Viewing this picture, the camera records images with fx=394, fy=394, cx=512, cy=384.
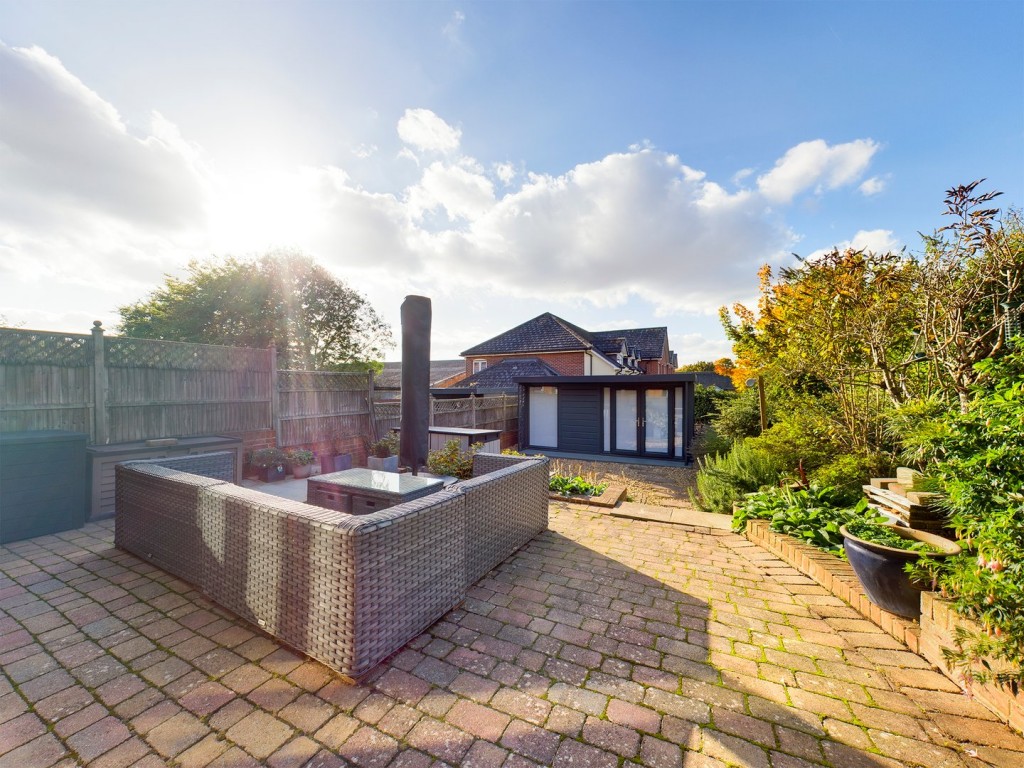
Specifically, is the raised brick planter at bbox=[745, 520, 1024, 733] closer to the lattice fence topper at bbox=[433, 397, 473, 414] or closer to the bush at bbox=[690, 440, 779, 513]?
the bush at bbox=[690, 440, 779, 513]

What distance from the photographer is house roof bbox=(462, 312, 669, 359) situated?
21.9 meters

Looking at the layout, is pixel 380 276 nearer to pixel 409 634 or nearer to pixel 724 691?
pixel 409 634

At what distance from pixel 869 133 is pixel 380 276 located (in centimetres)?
988

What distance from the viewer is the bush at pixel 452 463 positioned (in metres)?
5.17

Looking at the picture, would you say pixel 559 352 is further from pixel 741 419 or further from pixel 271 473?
pixel 271 473

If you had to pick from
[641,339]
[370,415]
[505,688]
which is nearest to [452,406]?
[370,415]

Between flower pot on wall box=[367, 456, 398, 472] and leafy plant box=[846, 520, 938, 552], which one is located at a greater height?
leafy plant box=[846, 520, 938, 552]

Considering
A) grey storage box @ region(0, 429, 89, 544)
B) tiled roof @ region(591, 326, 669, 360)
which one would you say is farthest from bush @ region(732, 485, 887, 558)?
tiled roof @ region(591, 326, 669, 360)

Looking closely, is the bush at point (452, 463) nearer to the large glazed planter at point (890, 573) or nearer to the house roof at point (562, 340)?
the large glazed planter at point (890, 573)

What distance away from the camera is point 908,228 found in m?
4.82

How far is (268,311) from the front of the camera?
13.5 meters

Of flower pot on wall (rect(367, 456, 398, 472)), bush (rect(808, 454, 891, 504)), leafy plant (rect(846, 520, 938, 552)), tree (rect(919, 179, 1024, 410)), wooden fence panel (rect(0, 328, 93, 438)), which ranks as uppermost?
tree (rect(919, 179, 1024, 410))

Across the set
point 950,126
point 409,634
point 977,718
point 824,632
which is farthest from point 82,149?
point 950,126

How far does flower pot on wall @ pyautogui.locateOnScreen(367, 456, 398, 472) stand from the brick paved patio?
396 cm
